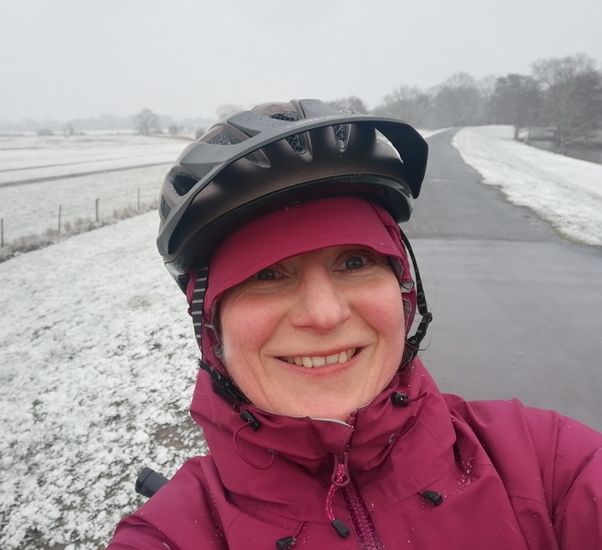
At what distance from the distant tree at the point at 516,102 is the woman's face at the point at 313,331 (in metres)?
68.2

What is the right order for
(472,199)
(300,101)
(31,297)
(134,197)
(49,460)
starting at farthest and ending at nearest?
(134,197) < (472,199) < (31,297) < (49,460) < (300,101)

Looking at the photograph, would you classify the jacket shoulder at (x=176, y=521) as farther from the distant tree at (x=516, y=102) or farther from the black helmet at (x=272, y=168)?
the distant tree at (x=516, y=102)

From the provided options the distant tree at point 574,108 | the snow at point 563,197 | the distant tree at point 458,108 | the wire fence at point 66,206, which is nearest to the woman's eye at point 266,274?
the snow at point 563,197

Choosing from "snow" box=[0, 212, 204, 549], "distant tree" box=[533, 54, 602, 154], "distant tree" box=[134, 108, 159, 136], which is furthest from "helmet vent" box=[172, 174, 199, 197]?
"distant tree" box=[134, 108, 159, 136]

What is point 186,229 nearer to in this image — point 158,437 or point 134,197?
point 158,437

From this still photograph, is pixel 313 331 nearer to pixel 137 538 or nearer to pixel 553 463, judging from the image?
pixel 137 538

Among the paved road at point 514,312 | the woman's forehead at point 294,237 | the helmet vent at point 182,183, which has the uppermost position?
the helmet vent at point 182,183

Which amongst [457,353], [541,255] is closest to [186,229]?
[457,353]

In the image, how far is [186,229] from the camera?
152cm

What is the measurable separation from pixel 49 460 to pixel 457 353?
4175 millimetres

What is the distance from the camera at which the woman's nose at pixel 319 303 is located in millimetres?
1327

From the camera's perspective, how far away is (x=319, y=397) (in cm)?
140

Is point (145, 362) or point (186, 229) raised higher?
point (186, 229)

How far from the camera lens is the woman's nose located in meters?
1.33
